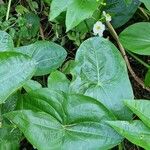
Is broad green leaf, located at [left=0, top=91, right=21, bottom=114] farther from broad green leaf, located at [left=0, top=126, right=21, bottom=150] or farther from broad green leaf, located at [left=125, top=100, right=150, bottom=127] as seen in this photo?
broad green leaf, located at [left=125, top=100, right=150, bottom=127]

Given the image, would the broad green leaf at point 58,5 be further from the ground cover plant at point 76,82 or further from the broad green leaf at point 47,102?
the broad green leaf at point 47,102

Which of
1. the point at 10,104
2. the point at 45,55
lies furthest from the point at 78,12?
the point at 10,104

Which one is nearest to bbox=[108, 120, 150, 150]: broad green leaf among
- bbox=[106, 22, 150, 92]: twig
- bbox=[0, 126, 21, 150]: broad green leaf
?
bbox=[0, 126, 21, 150]: broad green leaf

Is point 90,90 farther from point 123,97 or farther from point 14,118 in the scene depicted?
point 14,118

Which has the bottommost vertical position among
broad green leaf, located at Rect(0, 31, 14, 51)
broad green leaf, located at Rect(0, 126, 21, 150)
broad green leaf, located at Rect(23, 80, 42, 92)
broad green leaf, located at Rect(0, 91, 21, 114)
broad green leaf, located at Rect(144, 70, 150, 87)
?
broad green leaf, located at Rect(0, 126, 21, 150)

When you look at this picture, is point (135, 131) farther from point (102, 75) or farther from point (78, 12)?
point (78, 12)

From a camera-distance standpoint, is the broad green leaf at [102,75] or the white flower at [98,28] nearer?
the broad green leaf at [102,75]

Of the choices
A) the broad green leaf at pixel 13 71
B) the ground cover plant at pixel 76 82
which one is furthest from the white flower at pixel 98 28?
the broad green leaf at pixel 13 71
